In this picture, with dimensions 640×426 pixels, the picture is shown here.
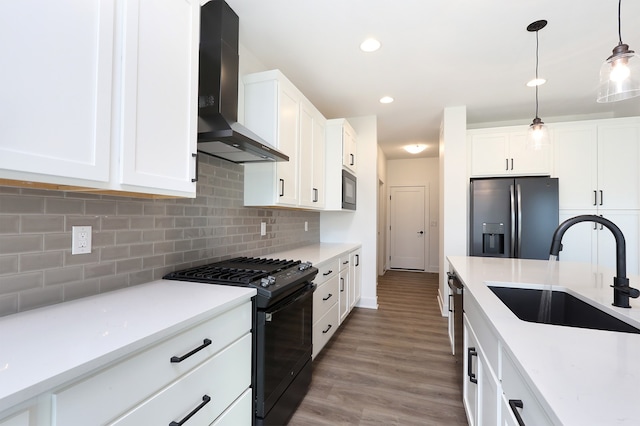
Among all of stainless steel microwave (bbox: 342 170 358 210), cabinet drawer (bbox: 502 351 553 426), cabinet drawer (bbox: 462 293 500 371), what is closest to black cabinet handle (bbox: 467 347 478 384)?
cabinet drawer (bbox: 462 293 500 371)

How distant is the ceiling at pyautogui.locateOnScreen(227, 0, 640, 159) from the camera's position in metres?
1.99

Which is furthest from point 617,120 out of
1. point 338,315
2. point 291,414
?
point 291,414

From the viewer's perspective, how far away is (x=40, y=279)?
1.14 metres

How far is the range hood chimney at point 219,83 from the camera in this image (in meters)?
1.74

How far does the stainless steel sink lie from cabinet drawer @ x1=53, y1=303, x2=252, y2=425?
62.9 inches

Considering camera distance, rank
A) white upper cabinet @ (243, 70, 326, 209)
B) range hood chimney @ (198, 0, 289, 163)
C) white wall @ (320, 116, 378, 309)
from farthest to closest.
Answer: white wall @ (320, 116, 378, 309) < white upper cabinet @ (243, 70, 326, 209) < range hood chimney @ (198, 0, 289, 163)

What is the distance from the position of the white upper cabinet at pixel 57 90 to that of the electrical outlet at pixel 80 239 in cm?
35

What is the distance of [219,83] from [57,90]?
980mm

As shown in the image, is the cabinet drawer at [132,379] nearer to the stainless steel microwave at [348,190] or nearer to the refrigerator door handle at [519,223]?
the stainless steel microwave at [348,190]

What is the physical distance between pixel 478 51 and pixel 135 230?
2.93 meters

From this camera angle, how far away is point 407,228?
7.12 metres

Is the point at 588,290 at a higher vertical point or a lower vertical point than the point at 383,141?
lower

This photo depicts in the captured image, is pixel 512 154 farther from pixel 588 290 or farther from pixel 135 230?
pixel 135 230

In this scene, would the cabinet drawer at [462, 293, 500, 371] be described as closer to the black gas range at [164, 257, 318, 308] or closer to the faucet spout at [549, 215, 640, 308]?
the faucet spout at [549, 215, 640, 308]
